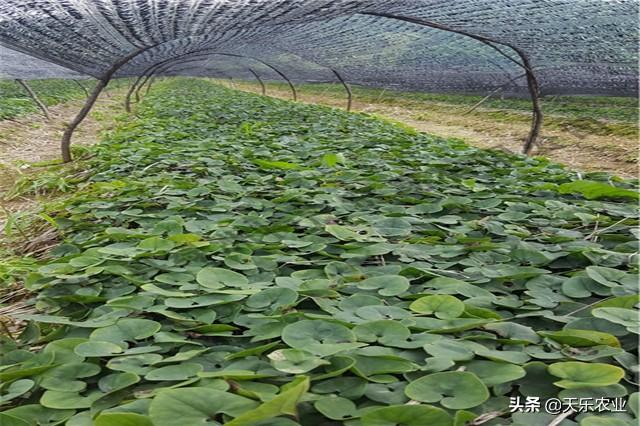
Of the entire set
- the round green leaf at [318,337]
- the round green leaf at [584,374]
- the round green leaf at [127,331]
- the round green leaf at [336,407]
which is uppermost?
the round green leaf at [127,331]

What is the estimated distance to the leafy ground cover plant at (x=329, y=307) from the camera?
93 cm

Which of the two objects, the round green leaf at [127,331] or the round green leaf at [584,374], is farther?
the round green leaf at [127,331]

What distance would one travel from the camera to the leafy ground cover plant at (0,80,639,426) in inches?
36.5

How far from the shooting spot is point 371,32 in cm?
681

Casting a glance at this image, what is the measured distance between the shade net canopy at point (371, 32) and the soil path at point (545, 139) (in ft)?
3.31

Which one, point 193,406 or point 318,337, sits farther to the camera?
point 318,337

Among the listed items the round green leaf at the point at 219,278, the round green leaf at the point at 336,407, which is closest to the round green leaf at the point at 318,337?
the round green leaf at the point at 336,407

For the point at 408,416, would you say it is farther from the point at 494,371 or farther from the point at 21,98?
the point at 21,98

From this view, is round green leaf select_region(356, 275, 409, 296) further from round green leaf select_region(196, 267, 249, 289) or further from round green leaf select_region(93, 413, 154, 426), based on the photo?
round green leaf select_region(93, 413, 154, 426)

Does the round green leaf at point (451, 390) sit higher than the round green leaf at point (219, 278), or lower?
lower

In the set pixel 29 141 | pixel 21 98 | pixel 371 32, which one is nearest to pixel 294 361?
pixel 371 32

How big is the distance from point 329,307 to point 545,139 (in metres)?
10.3

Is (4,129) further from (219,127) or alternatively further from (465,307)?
(465,307)

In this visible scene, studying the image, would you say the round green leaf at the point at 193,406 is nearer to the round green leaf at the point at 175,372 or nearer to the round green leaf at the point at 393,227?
the round green leaf at the point at 175,372
